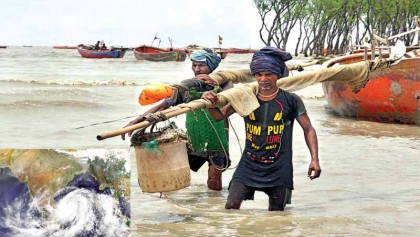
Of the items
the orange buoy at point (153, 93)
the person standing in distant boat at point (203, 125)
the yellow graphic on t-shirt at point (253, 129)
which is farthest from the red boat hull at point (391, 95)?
the yellow graphic on t-shirt at point (253, 129)

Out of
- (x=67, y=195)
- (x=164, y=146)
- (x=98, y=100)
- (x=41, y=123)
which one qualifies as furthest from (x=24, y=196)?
(x=98, y=100)

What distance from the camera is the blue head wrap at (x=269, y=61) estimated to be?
5.41 metres

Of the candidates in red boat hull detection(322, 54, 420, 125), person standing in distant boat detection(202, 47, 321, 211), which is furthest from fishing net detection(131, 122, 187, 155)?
red boat hull detection(322, 54, 420, 125)

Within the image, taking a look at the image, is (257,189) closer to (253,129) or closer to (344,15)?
(253,129)

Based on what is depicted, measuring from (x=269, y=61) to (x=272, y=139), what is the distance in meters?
0.51

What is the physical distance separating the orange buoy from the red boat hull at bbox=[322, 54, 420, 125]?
7645 mm

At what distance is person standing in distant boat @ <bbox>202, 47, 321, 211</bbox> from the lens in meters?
5.42

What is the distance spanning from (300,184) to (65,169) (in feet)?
13.9

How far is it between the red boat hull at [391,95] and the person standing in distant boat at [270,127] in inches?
312

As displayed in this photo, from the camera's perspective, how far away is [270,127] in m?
5.42

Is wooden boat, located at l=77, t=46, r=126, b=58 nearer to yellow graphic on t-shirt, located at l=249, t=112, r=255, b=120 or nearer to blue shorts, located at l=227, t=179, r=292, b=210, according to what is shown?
blue shorts, located at l=227, t=179, r=292, b=210

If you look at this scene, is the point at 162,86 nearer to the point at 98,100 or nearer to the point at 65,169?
the point at 65,169

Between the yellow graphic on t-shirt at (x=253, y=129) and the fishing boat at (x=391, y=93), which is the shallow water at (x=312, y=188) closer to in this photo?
the fishing boat at (x=391, y=93)

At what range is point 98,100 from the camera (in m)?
20.2
